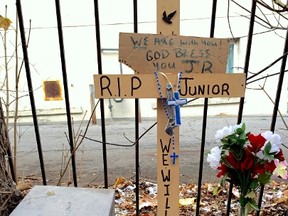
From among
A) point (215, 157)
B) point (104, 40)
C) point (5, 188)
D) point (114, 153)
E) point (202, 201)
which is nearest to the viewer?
point (215, 157)

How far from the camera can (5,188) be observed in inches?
49.8

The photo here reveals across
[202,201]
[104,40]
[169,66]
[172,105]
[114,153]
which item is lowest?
[114,153]

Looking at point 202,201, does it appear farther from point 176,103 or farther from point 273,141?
point 176,103

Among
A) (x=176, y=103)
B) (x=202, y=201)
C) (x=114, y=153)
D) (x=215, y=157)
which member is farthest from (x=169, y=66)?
(x=114, y=153)

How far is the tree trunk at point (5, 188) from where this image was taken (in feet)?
4.08

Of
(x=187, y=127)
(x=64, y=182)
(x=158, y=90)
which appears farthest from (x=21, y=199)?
(x=187, y=127)

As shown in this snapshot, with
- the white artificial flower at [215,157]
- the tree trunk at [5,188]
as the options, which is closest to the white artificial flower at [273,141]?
the white artificial flower at [215,157]

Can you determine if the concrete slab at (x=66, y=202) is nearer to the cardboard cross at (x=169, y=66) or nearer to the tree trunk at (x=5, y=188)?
the tree trunk at (x=5, y=188)

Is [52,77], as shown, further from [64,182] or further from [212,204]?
[212,204]

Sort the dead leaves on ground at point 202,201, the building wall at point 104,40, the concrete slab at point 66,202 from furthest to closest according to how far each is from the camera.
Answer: the building wall at point 104,40 → the dead leaves on ground at point 202,201 → the concrete slab at point 66,202

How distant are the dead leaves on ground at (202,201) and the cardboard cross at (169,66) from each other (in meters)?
0.79

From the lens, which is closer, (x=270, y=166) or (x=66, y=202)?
(x=270, y=166)

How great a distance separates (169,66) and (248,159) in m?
0.42

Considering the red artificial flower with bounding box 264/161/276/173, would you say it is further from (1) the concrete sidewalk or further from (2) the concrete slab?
(1) the concrete sidewalk
